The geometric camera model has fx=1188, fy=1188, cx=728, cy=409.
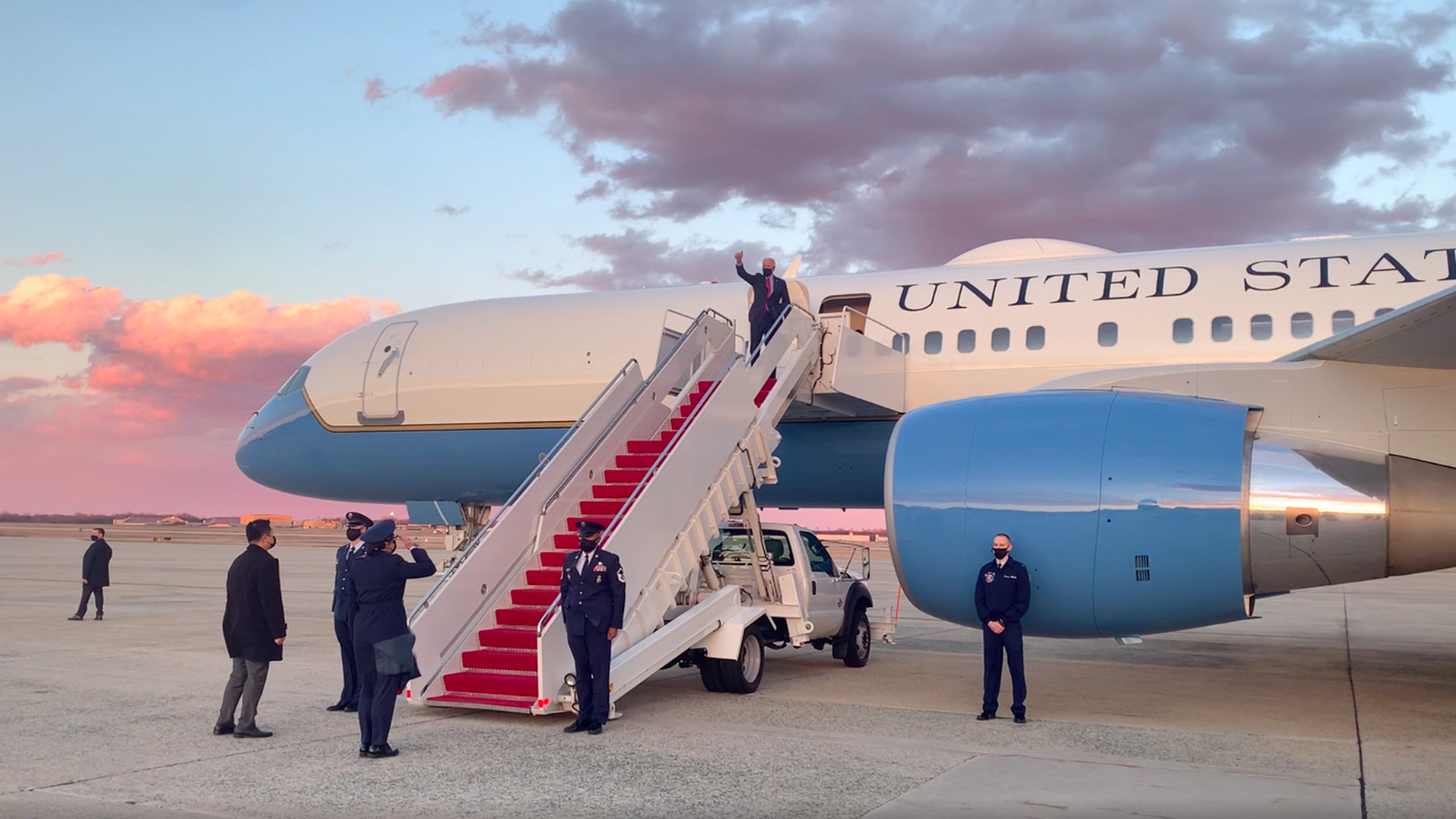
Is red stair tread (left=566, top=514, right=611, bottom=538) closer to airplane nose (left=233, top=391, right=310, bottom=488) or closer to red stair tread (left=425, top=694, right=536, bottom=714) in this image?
red stair tread (left=425, top=694, right=536, bottom=714)

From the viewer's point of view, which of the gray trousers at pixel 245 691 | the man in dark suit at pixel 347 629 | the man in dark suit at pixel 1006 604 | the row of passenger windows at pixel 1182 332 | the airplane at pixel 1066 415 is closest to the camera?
the gray trousers at pixel 245 691

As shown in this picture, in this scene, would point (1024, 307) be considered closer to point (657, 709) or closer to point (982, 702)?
point (982, 702)

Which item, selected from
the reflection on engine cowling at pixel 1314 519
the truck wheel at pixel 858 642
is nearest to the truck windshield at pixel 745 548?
the truck wheel at pixel 858 642

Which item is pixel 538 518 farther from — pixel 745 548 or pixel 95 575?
pixel 95 575

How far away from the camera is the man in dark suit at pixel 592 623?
→ 923cm

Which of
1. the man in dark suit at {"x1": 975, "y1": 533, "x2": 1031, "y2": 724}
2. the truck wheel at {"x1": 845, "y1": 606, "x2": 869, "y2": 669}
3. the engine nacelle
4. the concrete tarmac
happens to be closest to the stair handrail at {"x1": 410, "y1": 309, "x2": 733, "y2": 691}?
the concrete tarmac

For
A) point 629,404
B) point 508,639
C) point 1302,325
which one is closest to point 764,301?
point 629,404

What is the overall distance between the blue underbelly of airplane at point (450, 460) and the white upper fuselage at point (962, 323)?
258mm

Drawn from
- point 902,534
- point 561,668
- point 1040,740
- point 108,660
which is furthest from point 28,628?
point 1040,740

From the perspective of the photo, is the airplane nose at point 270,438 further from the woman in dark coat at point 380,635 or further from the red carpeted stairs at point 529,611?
the woman in dark coat at point 380,635

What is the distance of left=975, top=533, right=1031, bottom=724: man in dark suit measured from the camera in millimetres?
9586

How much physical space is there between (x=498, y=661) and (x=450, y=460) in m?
7.34

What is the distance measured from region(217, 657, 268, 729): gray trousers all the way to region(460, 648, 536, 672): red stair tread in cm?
181

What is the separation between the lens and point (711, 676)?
11352mm
